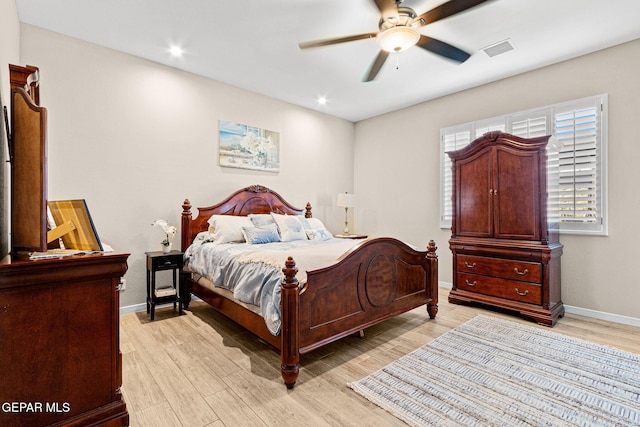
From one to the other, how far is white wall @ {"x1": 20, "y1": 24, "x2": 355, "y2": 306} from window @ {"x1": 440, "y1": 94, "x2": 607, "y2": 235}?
11.8 feet

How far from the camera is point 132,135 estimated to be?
3.52 meters

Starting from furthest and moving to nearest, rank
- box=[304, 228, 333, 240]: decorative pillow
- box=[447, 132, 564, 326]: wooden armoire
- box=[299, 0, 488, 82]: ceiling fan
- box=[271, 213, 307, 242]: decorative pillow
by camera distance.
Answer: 1. box=[304, 228, 333, 240]: decorative pillow
2. box=[271, 213, 307, 242]: decorative pillow
3. box=[447, 132, 564, 326]: wooden armoire
4. box=[299, 0, 488, 82]: ceiling fan

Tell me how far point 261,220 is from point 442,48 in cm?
270

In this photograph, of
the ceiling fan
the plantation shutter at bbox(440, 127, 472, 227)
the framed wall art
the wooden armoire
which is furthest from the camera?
the plantation shutter at bbox(440, 127, 472, 227)

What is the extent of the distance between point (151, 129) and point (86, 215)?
245cm

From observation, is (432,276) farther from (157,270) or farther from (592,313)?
(157,270)

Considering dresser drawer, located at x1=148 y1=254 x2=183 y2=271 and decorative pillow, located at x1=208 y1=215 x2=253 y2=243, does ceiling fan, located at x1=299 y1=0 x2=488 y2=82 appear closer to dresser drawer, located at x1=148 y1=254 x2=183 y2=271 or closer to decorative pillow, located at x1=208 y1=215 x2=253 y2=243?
decorative pillow, located at x1=208 y1=215 x2=253 y2=243

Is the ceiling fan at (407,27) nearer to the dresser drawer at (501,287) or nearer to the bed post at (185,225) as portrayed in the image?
the bed post at (185,225)

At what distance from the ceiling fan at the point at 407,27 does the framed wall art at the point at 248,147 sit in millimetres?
2018

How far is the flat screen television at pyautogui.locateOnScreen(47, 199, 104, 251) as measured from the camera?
153 cm

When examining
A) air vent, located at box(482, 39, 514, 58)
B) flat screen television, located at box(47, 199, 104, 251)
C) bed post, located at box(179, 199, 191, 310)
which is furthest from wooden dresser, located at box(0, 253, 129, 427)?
air vent, located at box(482, 39, 514, 58)

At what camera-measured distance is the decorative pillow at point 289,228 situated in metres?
3.91

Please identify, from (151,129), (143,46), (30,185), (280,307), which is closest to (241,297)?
(280,307)

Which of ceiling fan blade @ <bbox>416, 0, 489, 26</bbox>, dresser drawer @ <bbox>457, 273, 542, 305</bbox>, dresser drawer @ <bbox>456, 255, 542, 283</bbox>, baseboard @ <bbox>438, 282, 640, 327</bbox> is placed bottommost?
baseboard @ <bbox>438, 282, 640, 327</bbox>
